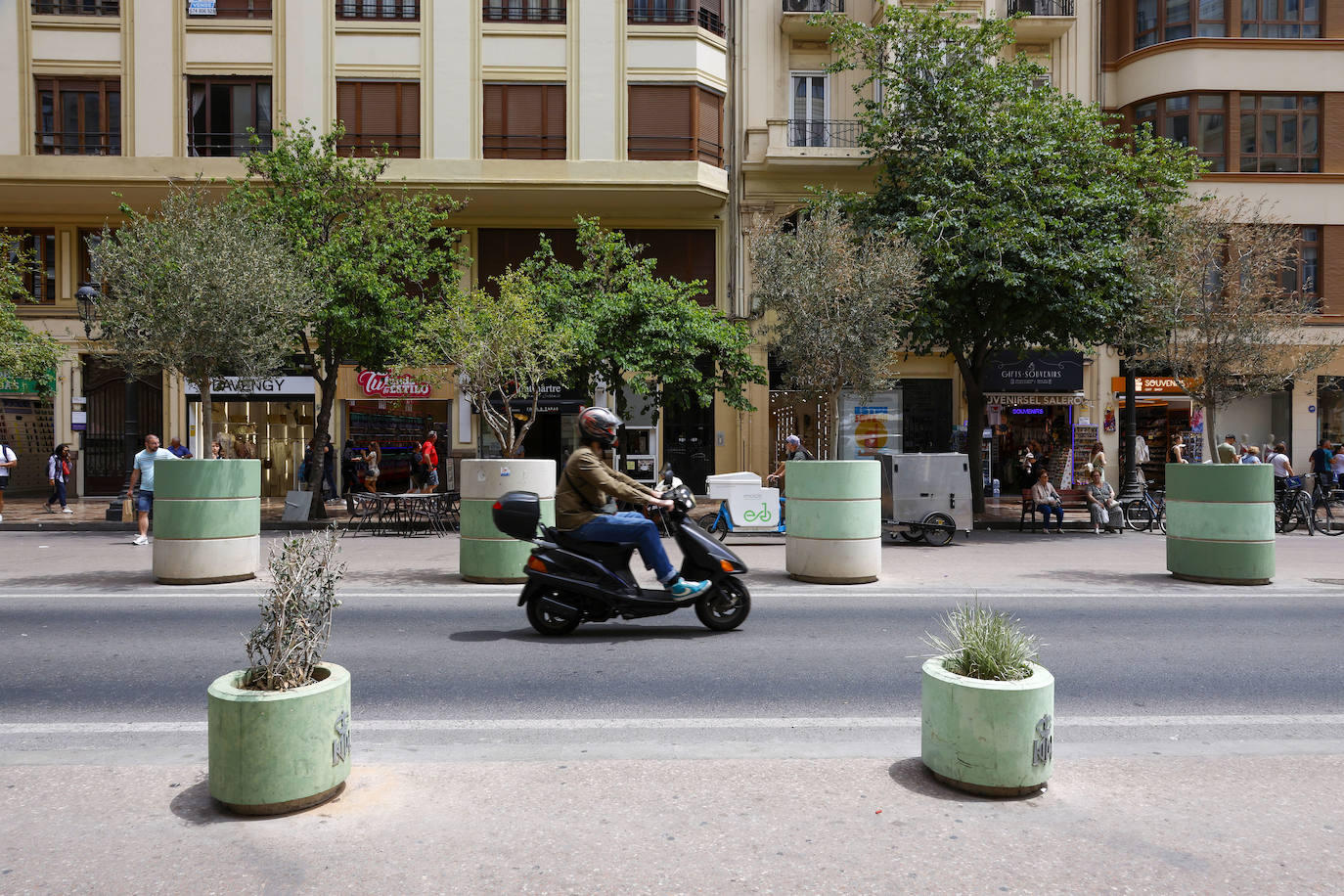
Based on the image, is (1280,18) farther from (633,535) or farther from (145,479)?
(145,479)

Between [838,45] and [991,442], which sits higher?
[838,45]

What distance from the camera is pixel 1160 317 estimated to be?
16797 millimetres

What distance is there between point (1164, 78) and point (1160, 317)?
12169mm

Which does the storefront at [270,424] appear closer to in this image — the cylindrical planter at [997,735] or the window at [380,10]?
the window at [380,10]

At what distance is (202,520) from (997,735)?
8.76 meters

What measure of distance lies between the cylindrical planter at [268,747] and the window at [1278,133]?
2872 centimetres

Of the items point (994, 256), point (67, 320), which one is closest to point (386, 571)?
point (994, 256)

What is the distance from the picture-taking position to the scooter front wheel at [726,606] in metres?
7.41

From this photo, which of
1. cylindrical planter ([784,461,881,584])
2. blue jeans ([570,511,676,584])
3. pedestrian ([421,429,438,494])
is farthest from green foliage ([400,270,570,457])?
blue jeans ([570,511,676,584])

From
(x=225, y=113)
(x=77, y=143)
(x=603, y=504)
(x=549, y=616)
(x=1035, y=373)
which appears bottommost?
(x=549, y=616)

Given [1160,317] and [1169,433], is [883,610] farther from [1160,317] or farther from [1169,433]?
[1169,433]

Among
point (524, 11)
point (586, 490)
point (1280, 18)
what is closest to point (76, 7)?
point (524, 11)

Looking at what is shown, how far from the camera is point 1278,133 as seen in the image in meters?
25.0

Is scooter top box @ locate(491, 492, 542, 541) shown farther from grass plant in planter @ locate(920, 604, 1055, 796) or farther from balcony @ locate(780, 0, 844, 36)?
balcony @ locate(780, 0, 844, 36)
